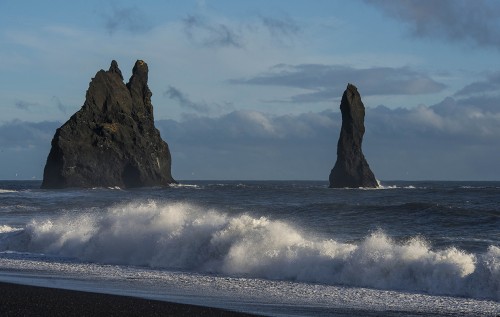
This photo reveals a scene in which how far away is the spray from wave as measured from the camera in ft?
56.1

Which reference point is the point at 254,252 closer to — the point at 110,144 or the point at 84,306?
the point at 84,306

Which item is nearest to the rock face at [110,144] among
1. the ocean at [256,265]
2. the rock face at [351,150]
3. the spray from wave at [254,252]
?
the rock face at [351,150]

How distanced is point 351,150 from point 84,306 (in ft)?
314

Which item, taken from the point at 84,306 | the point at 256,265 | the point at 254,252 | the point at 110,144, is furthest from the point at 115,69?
the point at 84,306

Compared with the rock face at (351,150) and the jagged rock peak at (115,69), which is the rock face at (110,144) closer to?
the jagged rock peak at (115,69)

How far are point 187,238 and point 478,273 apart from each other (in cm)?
864

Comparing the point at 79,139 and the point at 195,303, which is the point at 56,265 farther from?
the point at 79,139

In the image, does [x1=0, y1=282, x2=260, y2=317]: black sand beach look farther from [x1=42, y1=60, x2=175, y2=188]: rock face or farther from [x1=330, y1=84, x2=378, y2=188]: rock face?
[x1=42, y1=60, x2=175, y2=188]: rock face

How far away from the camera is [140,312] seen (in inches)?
496

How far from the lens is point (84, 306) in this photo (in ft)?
42.7

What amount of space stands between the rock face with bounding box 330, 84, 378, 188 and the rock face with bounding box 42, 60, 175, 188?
26.8 metres

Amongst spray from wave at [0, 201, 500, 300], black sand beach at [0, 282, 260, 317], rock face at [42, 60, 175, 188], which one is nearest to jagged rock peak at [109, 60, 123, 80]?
rock face at [42, 60, 175, 188]

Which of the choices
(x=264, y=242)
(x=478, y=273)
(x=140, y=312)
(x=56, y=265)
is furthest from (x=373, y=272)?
(x=56, y=265)

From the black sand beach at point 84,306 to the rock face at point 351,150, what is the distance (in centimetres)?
9086
